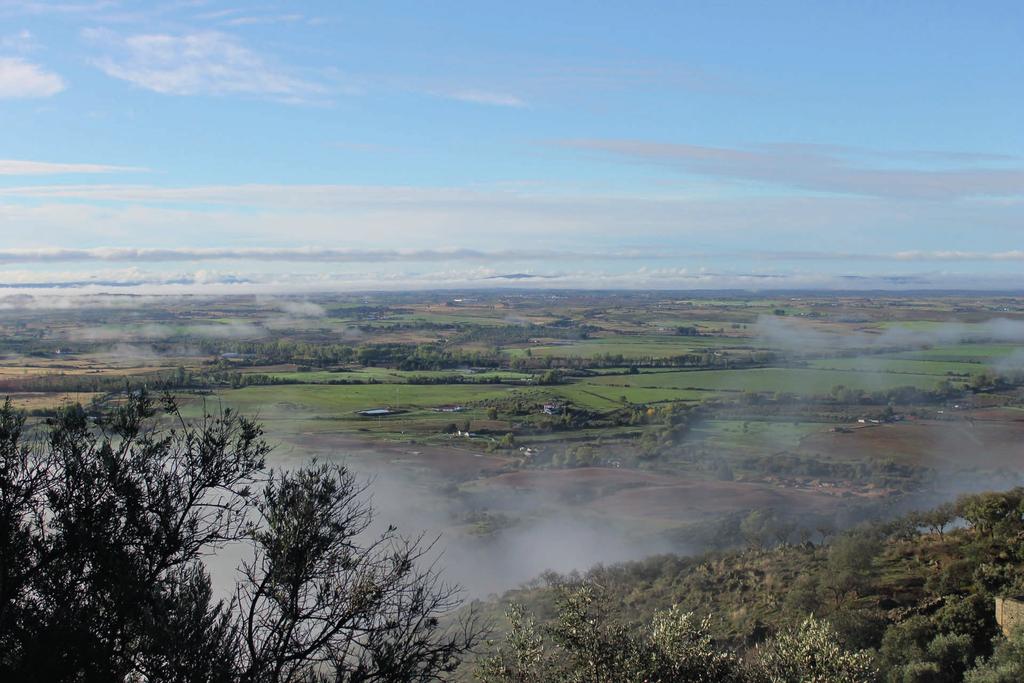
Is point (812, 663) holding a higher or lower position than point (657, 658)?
lower

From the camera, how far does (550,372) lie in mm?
46969

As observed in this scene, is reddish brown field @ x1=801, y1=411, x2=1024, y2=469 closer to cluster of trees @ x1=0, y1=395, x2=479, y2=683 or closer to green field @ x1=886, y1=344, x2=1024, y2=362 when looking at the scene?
green field @ x1=886, y1=344, x2=1024, y2=362

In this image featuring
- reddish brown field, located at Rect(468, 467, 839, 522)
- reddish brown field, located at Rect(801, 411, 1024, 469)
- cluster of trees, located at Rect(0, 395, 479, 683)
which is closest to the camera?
cluster of trees, located at Rect(0, 395, 479, 683)

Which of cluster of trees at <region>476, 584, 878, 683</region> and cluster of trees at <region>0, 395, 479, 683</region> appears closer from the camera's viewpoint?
cluster of trees at <region>0, 395, 479, 683</region>

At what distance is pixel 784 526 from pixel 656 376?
26.1m

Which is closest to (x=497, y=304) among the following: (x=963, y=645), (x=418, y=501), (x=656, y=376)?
(x=656, y=376)

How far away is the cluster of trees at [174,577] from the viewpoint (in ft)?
18.2

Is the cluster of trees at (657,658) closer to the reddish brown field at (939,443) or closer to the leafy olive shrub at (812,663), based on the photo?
the leafy olive shrub at (812,663)

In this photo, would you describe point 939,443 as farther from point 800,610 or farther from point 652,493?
point 800,610

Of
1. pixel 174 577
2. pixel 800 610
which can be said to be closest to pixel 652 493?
pixel 800 610

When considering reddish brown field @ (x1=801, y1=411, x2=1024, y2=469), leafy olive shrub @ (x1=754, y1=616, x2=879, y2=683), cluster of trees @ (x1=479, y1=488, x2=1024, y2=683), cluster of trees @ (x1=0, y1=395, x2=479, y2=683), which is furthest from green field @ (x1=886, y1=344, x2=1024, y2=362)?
cluster of trees @ (x1=0, y1=395, x2=479, y2=683)

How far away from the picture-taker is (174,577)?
635 centimetres

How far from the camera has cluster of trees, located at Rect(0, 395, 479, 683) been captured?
556cm

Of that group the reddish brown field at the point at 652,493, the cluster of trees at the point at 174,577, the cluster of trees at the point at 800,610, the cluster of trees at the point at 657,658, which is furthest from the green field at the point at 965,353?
the cluster of trees at the point at 174,577
